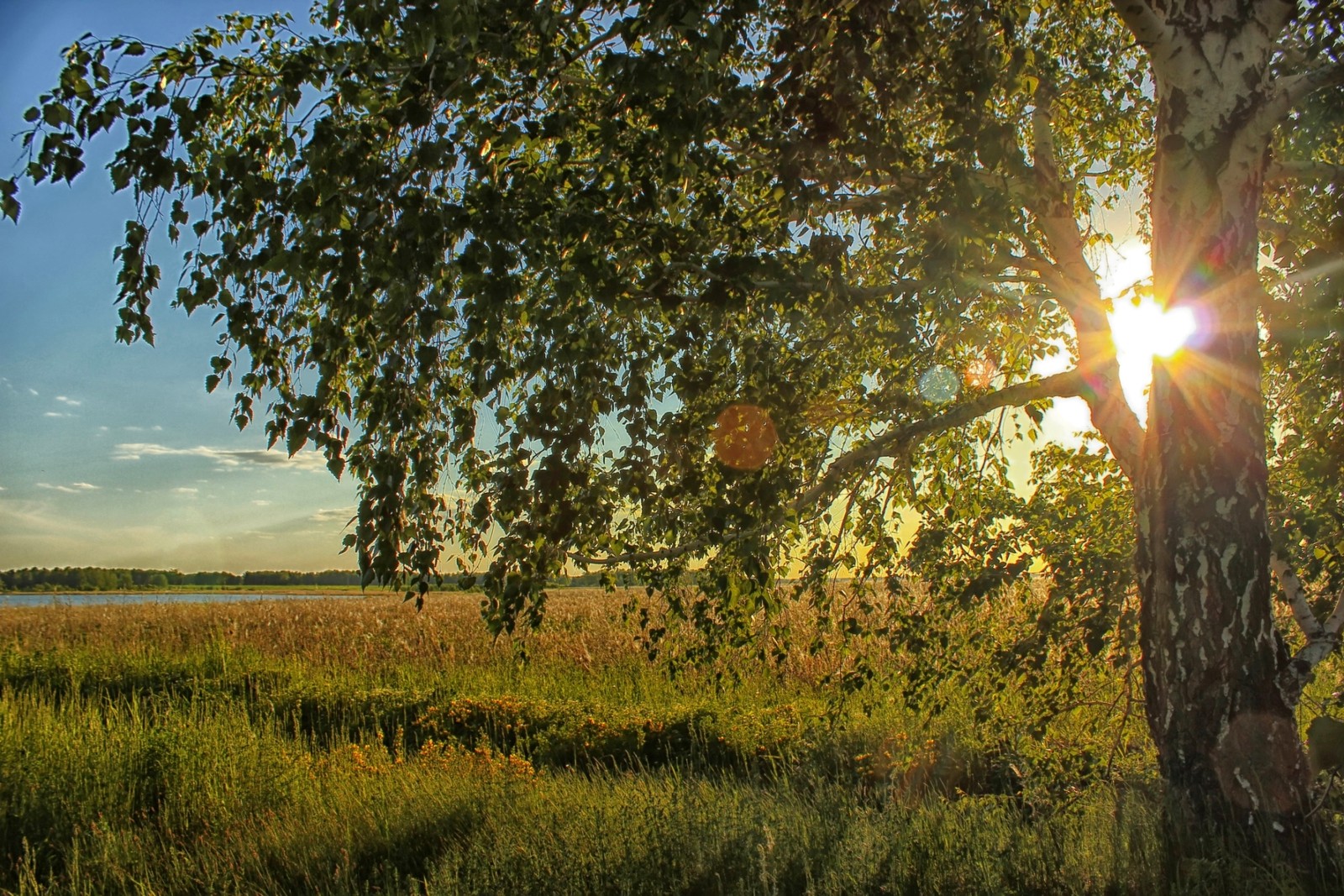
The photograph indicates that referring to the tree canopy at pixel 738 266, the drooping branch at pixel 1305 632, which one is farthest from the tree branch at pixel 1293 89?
the drooping branch at pixel 1305 632

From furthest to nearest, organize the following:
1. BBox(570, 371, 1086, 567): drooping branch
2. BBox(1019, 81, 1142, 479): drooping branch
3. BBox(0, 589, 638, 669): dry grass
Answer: BBox(0, 589, 638, 669): dry grass → BBox(1019, 81, 1142, 479): drooping branch → BBox(570, 371, 1086, 567): drooping branch

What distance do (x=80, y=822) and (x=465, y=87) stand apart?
7767 millimetres

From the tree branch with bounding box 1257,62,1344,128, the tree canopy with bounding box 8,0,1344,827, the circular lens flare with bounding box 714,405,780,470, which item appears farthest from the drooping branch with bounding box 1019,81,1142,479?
the circular lens flare with bounding box 714,405,780,470

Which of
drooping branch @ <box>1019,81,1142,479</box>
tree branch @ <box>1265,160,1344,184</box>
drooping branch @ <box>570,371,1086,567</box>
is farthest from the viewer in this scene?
drooping branch @ <box>1019,81,1142,479</box>

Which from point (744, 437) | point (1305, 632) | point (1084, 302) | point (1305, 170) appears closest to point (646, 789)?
point (744, 437)

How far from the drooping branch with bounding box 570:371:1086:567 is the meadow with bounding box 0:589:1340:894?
1043mm

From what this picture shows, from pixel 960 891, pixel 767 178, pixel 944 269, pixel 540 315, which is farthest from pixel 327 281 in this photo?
pixel 960 891

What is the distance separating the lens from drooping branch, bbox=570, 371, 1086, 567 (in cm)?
529

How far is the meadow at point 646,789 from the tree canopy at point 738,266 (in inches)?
42.5

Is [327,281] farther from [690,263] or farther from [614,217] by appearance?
[690,263]

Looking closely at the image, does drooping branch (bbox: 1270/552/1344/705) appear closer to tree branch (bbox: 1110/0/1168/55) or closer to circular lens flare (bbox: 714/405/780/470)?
circular lens flare (bbox: 714/405/780/470)

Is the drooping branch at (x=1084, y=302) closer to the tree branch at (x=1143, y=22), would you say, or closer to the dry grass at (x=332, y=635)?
the tree branch at (x=1143, y=22)

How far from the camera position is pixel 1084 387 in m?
5.74

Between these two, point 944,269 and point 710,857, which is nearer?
point 944,269
